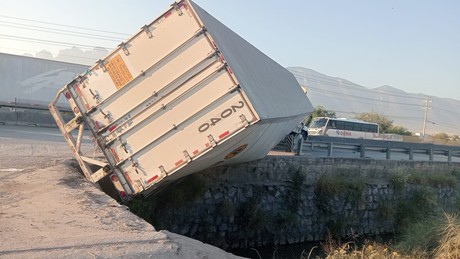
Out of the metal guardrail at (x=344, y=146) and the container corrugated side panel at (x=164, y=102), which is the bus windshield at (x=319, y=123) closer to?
the metal guardrail at (x=344, y=146)

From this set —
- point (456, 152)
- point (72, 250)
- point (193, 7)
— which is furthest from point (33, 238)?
point (456, 152)

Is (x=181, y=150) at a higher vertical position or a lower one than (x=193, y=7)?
lower

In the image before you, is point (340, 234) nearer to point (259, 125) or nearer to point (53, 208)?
point (259, 125)

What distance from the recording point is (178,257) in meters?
4.60

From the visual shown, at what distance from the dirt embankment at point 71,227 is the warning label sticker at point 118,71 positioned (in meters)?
1.98

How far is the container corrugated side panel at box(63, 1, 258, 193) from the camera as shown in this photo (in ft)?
25.3

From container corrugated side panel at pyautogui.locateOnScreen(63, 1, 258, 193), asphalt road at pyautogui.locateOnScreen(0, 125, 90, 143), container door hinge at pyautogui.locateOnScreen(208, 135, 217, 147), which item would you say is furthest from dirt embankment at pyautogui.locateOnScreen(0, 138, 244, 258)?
asphalt road at pyautogui.locateOnScreen(0, 125, 90, 143)

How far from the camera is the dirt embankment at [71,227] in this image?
4.39 m

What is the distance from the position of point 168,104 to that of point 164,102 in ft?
0.29

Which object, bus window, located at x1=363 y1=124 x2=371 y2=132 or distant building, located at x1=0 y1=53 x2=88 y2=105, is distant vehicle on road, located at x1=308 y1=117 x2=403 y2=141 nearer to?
bus window, located at x1=363 y1=124 x2=371 y2=132

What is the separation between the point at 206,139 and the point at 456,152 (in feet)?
67.8

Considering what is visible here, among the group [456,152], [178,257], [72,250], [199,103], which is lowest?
[456,152]

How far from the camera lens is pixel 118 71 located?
843 cm

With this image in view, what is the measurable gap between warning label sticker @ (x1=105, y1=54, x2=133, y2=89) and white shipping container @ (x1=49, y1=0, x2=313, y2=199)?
0.06 ft
